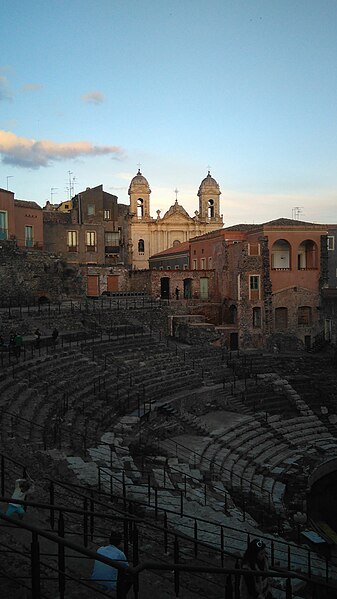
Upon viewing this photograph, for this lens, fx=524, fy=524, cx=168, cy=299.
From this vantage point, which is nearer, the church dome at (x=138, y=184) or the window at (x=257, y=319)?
the window at (x=257, y=319)

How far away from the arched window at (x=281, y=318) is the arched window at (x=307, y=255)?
126 inches

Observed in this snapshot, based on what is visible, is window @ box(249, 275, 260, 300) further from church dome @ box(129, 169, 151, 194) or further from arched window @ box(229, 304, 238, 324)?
church dome @ box(129, 169, 151, 194)

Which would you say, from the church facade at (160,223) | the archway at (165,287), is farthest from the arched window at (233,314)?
the church facade at (160,223)

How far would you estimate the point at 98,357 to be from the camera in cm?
2303

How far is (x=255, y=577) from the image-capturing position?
5.73 m

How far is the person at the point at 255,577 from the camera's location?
574cm

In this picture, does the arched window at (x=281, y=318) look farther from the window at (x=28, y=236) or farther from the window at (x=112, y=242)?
the window at (x=112, y=242)

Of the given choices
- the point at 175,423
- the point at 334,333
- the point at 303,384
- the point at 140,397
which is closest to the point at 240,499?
the point at 175,423

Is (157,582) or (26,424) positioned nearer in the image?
(157,582)

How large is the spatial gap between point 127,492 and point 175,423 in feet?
26.9

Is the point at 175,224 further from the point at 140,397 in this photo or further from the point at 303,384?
the point at 140,397

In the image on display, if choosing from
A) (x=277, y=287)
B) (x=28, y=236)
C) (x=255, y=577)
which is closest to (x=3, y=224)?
(x=28, y=236)

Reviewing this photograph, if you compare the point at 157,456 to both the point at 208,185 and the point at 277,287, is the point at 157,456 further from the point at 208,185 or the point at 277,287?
the point at 208,185

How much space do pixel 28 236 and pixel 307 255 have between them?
19.4 m
